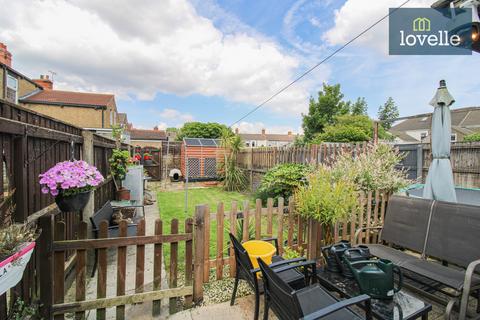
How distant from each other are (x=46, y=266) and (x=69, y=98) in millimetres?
21950

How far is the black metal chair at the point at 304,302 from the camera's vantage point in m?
1.35

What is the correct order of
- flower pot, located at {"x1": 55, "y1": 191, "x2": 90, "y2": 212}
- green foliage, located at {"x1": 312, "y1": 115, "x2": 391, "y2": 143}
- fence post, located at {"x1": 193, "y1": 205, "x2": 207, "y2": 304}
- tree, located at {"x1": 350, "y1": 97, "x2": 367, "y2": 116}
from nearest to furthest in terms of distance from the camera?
1. flower pot, located at {"x1": 55, "y1": 191, "x2": 90, "y2": 212}
2. fence post, located at {"x1": 193, "y1": 205, "x2": 207, "y2": 304}
3. green foliage, located at {"x1": 312, "y1": 115, "x2": 391, "y2": 143}
4. tree, located at {"x1": 350, "y1": 97, "x2": 367, "y2": 116}

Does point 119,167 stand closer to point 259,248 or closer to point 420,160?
point 259,248

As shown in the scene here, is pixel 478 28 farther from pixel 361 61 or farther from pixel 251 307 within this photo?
pixel 361 61

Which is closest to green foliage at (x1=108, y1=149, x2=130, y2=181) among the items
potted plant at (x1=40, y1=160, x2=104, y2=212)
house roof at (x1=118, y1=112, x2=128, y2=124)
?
potted plant at (x1=40, y1=160, x2=104, y2=212)

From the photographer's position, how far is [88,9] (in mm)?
5125

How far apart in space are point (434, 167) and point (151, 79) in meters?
16.8

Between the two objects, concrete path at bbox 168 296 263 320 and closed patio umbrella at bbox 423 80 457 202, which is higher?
closed patio umbrella at bbox 423 80 457 202

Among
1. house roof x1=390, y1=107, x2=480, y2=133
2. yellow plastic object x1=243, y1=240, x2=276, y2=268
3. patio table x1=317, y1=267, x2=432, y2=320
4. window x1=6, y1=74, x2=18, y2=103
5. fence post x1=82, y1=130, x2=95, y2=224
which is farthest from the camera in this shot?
house roof x1=390, y1=107, x2=480, y2=133

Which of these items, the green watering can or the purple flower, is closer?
the green watering can

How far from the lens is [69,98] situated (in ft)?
62.4

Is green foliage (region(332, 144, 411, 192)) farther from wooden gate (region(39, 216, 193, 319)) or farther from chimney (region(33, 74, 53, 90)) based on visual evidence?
chimney (region(33, 74, 53, 90))

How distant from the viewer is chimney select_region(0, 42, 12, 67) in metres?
13.2

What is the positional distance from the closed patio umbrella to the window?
1917 centimetres
